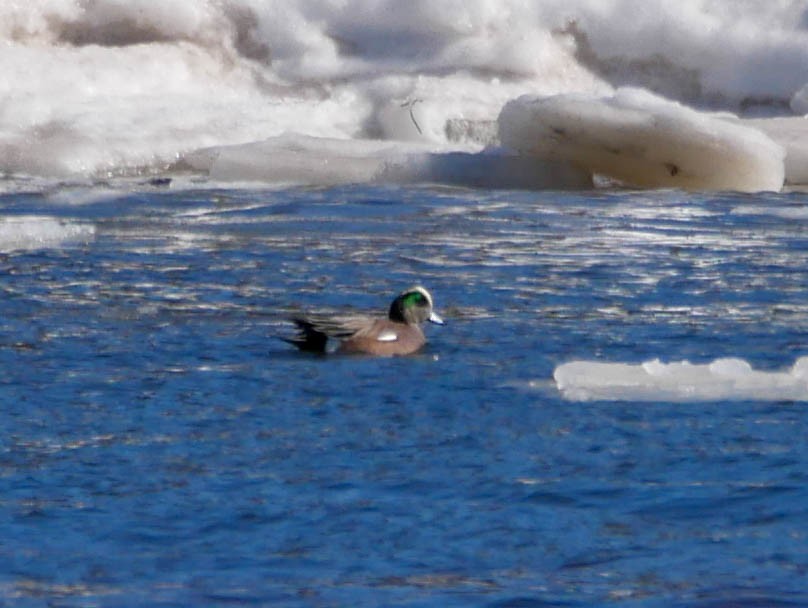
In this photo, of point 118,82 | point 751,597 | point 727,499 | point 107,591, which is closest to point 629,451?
point 727,499

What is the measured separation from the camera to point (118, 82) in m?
15.6

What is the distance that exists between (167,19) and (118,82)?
3.67 ft

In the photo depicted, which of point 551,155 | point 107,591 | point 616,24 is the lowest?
point 107,591

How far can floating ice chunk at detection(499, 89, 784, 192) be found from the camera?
12352 millimetres

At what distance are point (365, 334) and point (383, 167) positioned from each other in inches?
239

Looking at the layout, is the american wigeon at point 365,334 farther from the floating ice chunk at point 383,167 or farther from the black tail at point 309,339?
the floating ice chunk at point 383,167

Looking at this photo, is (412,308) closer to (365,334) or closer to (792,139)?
(365,334)

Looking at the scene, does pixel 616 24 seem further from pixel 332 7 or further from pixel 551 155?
pixel 551 155

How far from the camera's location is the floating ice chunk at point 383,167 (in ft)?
42.5

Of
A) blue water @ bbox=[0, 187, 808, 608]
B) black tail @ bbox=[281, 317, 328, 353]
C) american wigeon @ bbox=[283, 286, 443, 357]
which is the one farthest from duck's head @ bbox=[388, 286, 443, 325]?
black tail @ bbox=[281, 317, 328, 353]

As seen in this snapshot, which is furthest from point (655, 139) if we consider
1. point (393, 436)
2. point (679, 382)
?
point (393, 436)

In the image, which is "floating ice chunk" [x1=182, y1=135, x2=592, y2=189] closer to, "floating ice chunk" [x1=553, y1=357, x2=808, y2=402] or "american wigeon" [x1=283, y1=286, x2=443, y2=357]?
"american wigeon" [x1=283, y1=286, x2=443, y2=357]

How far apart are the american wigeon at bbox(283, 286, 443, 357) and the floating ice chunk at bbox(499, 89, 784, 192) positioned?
5477mm

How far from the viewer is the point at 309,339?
6.97 meters
